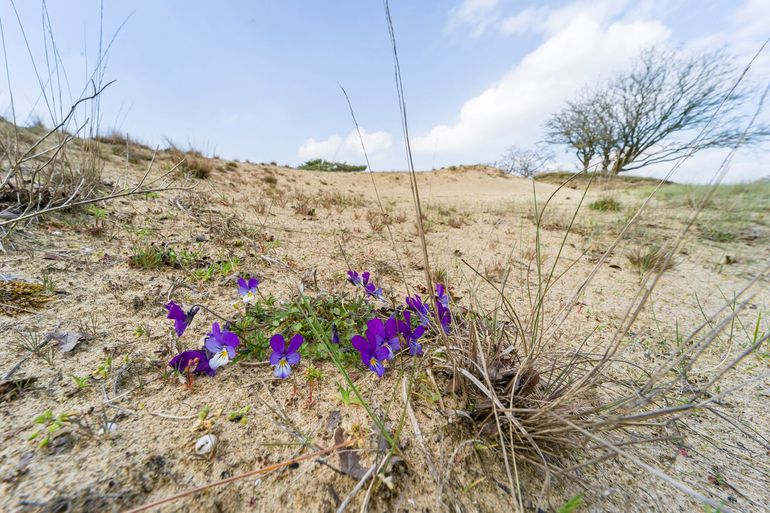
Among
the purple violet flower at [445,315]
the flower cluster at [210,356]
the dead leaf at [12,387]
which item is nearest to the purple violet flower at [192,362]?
the flower cluster at [210,356]

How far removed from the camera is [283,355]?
4.08ft

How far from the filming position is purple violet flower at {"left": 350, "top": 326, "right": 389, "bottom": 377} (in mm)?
1222

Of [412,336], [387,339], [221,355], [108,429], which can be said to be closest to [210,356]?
[221,355]

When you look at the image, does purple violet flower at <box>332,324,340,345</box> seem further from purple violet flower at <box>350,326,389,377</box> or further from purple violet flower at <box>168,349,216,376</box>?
purple violet flower at <box>168,349,216,376</box>

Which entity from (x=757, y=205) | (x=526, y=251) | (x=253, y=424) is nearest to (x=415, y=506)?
(x=253, y=424)

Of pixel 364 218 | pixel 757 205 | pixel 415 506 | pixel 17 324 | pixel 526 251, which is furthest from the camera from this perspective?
pixel 757 205

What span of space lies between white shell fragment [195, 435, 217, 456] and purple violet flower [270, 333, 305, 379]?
28 centimetres

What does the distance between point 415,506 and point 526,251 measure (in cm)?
318

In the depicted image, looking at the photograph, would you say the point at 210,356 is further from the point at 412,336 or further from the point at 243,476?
the point at 412,336

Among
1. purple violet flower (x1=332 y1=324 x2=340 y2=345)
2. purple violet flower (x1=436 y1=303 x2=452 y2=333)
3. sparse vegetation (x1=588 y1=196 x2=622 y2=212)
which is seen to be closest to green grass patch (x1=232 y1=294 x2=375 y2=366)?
purple violet flower (x1=332 y1=324 x2=340 y2=345)

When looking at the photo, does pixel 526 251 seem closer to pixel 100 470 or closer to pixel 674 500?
pixel 674 500

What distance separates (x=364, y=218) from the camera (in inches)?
193

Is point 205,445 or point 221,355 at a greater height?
point 221,355

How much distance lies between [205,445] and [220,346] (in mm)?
388
